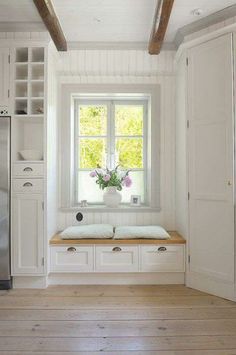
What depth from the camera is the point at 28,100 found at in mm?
2801

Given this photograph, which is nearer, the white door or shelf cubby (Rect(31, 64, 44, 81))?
the white door

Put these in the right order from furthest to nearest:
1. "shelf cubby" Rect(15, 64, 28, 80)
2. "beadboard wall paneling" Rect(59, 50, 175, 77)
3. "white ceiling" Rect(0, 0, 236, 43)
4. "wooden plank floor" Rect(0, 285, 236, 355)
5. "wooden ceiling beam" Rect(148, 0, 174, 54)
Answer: "beadboard wall paneling" Rect(59, 50, 175, 77) → "shelf cubby" Rect(15, 64, 28, 80) → "white ceiling" Rect(0, 0, 236, 43) → "wooden ceiling beam" Rect(148, 0, 174, 54) → "wooden plank floor" Rect(0, 285, 236, 355)

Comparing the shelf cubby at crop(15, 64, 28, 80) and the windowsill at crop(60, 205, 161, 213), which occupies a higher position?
the shelf cubby at crop(15, 64, 28, 80)

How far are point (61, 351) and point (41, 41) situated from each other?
2.84 meters

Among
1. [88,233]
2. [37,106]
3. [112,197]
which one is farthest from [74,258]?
[37,106]

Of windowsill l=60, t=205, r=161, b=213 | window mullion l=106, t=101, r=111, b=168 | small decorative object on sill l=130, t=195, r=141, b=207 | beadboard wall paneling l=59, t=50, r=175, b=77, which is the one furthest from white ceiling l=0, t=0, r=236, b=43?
windowsill l=60, t=205, r=161, b=213

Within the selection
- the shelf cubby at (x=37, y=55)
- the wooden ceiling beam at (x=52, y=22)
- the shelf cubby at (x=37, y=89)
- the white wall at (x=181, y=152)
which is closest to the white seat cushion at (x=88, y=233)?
the white wall at (x=181, y=152)

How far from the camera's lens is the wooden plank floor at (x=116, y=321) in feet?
6.05

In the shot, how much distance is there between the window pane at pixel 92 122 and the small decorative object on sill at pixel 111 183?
1.82ft

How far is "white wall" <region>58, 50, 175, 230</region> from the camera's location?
327cm

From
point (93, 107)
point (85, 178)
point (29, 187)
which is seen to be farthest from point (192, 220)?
point (93, 107)

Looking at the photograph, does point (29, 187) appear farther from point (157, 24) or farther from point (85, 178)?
point (157, 24)

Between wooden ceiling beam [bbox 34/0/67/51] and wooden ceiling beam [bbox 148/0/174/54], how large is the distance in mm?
986

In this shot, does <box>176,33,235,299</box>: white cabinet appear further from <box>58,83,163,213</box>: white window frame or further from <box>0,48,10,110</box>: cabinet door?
<box>0,48,10,110</box>: cabinet door
